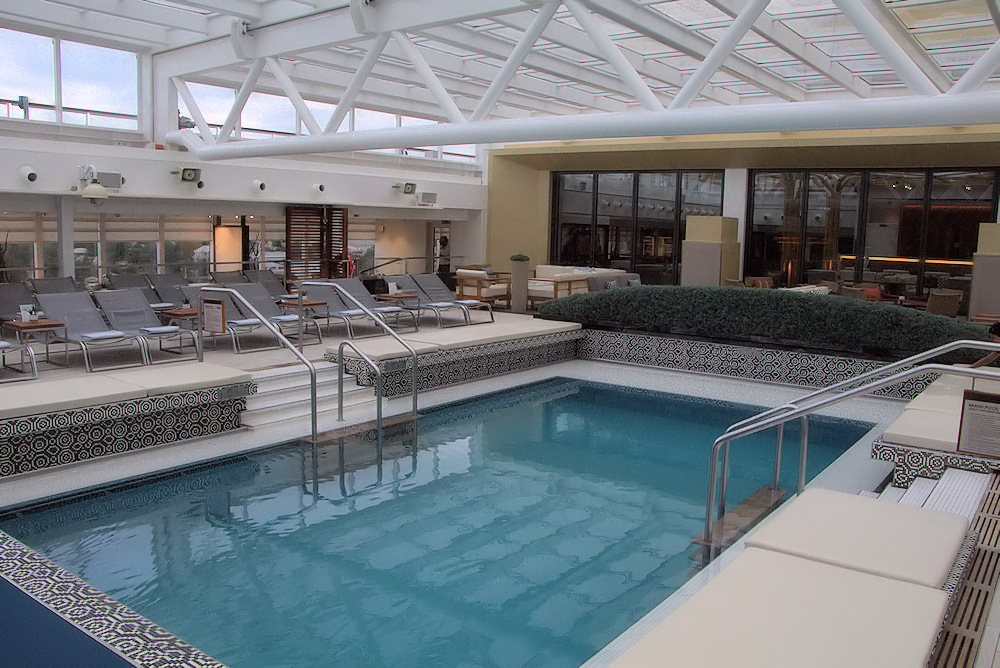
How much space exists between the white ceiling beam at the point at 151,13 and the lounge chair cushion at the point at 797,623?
9680mm

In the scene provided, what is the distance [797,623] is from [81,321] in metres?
8.90

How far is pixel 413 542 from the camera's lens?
564cm

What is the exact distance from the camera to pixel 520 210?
20266 millimetres

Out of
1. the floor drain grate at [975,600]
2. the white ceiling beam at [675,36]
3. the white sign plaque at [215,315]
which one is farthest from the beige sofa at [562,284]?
the floor drain grate at [975,600]

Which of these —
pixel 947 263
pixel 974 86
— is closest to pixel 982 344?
pixel 974 86

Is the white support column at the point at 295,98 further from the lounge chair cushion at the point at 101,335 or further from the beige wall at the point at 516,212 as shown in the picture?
the beige wall at the point at 516,212

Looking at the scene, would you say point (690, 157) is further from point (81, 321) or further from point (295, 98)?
point (81, 321)

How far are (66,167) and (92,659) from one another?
9996 mm

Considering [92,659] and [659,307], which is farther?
[659,307]

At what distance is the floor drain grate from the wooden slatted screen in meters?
12.6

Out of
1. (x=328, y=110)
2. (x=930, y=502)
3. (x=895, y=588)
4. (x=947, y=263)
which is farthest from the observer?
(x=328, y=110)

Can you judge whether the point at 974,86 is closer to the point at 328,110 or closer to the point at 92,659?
the point at 92,659

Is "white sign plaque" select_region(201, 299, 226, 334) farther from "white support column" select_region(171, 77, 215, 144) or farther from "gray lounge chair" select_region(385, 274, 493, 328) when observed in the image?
"gray lounge chair" select_region(385, 274, 493, 328)

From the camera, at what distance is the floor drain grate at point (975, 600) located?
3455 millimetres
